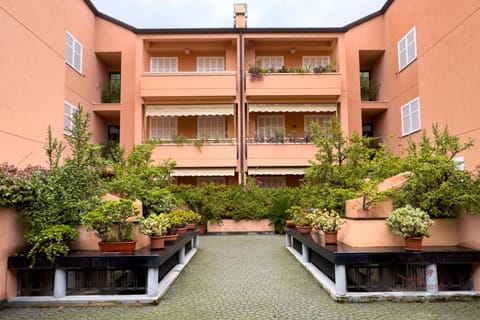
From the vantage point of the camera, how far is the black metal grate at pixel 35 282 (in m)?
6.77

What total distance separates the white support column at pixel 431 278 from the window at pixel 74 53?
721 inches

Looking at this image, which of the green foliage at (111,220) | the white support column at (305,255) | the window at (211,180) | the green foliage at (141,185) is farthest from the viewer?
the window at (211,180)

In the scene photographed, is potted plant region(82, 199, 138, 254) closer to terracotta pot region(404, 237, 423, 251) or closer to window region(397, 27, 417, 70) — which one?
terracotta pot region(404, 237, 423, 251)

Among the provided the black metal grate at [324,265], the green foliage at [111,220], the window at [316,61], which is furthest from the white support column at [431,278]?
the window at [316,61]

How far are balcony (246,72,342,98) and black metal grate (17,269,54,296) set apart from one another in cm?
1579

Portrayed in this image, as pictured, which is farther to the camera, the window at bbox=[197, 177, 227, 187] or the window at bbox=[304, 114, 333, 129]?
the window at bbox=[304, 114, 333, 129]

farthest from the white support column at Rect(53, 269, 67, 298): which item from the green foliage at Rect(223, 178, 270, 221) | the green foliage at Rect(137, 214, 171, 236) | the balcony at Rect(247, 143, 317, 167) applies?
the balcony at Rect(247, 143, 317, 167)

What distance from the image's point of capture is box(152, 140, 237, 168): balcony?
68.2 ft

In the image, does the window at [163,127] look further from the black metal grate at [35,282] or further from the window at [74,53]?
the black metal grate at [35,282]

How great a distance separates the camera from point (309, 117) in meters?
23.0

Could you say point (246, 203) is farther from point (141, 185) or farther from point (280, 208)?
point (141, 185)

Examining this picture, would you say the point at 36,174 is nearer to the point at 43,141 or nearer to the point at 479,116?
the point at 43,141

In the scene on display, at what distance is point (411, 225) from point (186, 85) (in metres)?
16.3

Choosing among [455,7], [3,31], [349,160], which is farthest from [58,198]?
[455,7]
